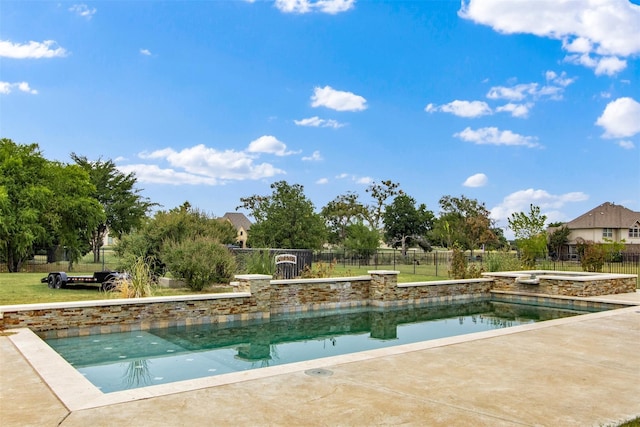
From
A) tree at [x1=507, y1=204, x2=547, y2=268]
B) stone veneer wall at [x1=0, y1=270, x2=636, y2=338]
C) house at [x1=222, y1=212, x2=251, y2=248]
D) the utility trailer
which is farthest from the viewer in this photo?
house at [x1=222, y1=212, x2=251, y2=248]

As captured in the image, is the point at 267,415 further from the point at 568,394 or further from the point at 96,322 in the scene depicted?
the point at 96,322

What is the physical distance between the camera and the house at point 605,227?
4831 centimetres

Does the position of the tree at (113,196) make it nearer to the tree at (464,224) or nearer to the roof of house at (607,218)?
the tree at (464,224)

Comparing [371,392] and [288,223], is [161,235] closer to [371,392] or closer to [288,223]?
[371,392]

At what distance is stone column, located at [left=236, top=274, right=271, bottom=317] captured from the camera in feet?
38.3

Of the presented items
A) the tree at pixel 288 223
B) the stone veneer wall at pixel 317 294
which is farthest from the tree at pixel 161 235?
the tree at pixel 288 223

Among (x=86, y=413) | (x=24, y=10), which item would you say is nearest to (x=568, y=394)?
(x=86, y=413)

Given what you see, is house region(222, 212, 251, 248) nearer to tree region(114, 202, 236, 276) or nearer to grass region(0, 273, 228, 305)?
tree region(114, 202, 236, 276)

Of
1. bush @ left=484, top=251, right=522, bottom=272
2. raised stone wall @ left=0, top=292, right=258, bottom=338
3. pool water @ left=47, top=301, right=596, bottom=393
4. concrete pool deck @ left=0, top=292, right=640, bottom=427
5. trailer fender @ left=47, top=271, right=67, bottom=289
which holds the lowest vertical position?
pool water @ left=47, top=301, right=596, bottom=393

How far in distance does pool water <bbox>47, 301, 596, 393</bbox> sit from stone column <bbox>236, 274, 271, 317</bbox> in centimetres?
37

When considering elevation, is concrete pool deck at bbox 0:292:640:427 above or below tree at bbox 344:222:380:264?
below

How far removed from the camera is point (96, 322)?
966 cm

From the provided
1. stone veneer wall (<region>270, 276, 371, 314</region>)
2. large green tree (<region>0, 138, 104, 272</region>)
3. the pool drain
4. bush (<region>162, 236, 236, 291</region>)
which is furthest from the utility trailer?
large green tree (<region>0, 138, 104, 272</region>)

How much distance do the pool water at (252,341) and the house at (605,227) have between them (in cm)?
4022
